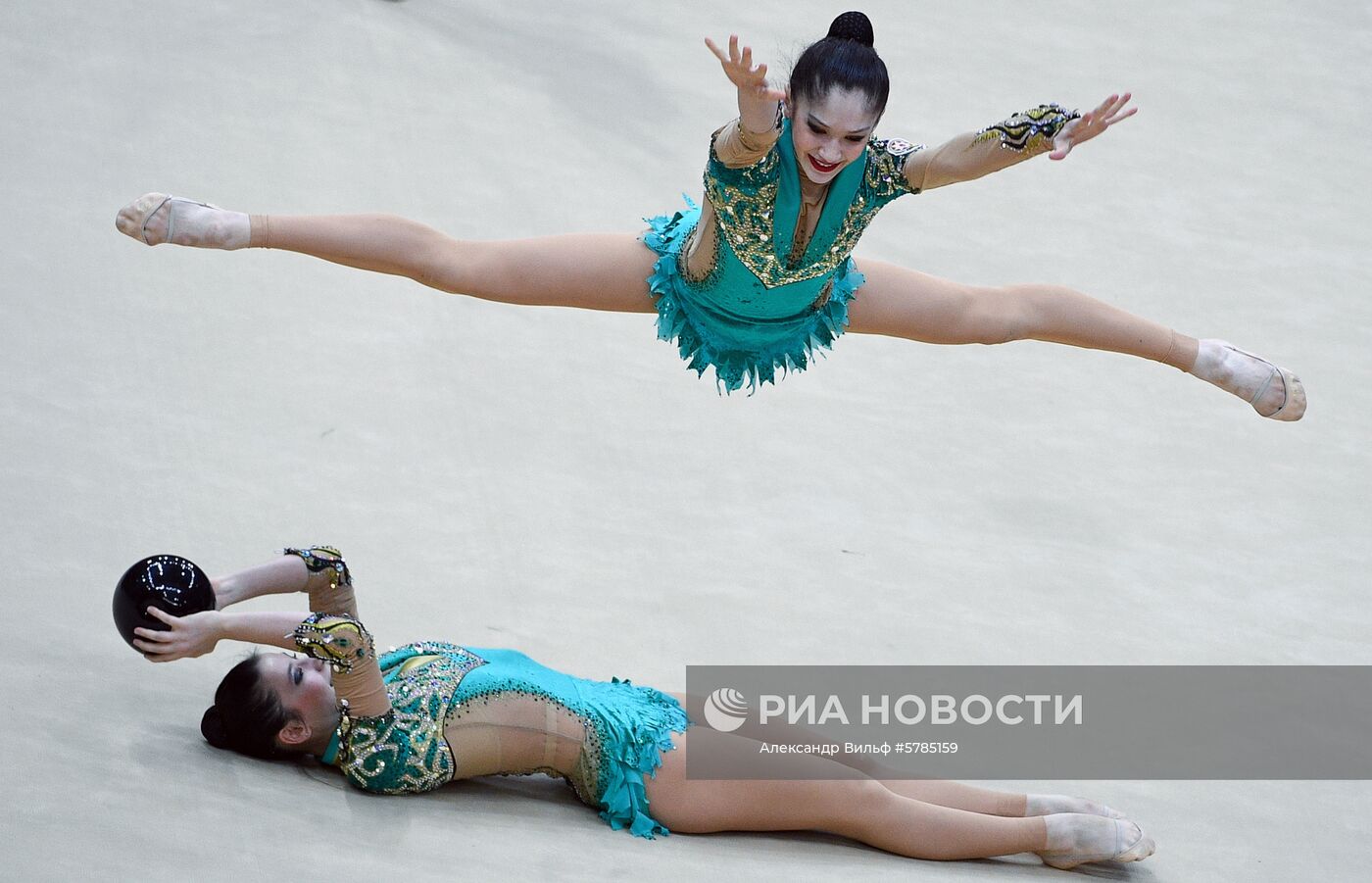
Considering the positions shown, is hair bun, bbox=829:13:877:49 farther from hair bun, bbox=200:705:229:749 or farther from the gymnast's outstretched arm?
hair bun, bbox=200:705:229:749

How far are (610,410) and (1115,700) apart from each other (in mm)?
1810

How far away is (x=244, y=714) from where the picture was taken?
9.37 feet

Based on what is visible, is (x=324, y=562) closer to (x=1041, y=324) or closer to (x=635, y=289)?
(x=635, y=289)

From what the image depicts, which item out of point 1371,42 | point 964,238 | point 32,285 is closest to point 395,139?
point 32,285

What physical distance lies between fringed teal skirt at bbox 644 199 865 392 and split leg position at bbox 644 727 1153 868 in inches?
33.9

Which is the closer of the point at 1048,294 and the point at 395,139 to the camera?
the point at 1048,294

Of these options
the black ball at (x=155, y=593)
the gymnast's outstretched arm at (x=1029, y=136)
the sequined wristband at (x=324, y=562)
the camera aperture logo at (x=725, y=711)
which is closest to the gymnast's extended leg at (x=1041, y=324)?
the gymnast's outstretched arm at (x=1029, y=136)

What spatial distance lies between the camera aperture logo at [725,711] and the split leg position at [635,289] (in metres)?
0.88

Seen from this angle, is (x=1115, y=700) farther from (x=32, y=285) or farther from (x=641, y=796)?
(x=32, y=285)

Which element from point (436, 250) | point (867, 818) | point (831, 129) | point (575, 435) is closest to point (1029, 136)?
point (831, 129)

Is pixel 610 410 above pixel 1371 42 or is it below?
below

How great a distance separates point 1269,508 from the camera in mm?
4754

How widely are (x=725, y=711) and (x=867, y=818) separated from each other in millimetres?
391

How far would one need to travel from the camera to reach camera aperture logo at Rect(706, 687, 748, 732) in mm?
3225
